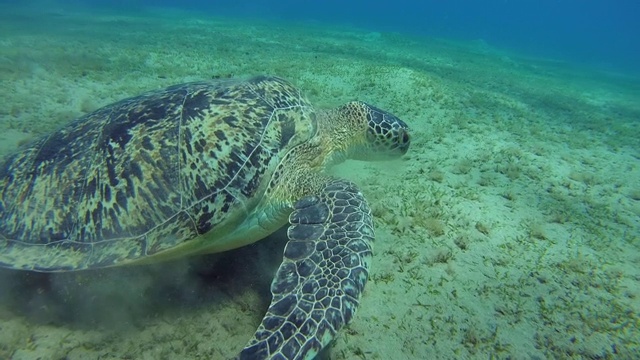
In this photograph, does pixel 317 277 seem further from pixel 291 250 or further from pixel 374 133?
pixel 374 133

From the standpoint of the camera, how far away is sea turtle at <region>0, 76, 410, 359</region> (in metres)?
2.37

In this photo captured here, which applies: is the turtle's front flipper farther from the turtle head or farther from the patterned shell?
the turtle head

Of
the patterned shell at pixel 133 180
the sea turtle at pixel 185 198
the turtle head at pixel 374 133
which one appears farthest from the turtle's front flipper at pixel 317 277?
the turtle head at pixel 374 133

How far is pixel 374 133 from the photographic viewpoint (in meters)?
4.13

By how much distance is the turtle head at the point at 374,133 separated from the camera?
4.12 m

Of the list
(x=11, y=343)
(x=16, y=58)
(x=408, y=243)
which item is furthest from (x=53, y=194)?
(x=16, y=58)

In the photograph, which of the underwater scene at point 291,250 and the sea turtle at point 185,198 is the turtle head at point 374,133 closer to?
the underwater scene at point 291,250

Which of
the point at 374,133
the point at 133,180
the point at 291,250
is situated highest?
the point at 374,133

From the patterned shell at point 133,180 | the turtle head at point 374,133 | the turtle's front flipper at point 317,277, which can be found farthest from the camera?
the turtle head at point 374,133

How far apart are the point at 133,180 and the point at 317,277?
182cm

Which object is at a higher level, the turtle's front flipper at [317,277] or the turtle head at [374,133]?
the turtle head at [374,133]

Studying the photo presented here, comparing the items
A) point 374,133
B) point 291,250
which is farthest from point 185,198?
point 374,133

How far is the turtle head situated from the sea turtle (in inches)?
47.3

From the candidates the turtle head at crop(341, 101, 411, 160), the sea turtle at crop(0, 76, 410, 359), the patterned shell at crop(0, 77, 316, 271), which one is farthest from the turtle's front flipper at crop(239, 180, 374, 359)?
the turtle head at crop(341, 101, 411, 160)
